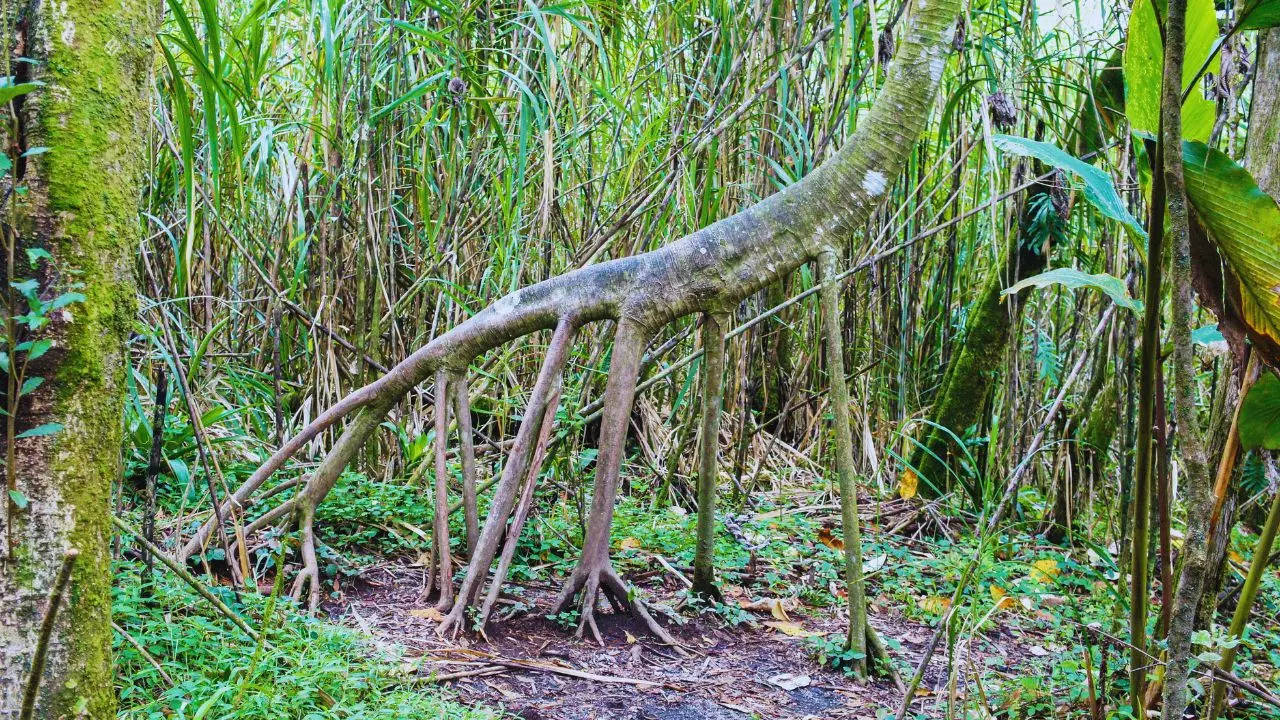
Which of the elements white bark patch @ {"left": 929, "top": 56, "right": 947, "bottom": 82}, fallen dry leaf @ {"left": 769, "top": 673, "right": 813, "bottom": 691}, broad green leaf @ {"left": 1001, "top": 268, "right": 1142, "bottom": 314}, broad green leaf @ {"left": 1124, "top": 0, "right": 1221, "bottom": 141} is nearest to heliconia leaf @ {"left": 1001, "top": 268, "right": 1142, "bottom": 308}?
broad green leaf @ {"left": 1001, "top": 268, "right": 1142, "bottom": 314}

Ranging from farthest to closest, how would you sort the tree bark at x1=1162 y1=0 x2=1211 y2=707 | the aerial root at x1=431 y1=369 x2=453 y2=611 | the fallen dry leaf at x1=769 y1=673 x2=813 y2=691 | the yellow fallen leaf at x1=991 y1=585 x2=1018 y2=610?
1. the yellow fallen leaf at x1=991 y1=585 x2=1018 y2=610
2. the aerial root at x1=431 y1=369 x2=453 y2=611
3. the fallen dry leaf at x1=769 y1=673 x2=813 y2=691
4. the tree bark at x1=1162 y1=0 x2=1211 y2=707

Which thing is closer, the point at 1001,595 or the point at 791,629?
the point at 791,629

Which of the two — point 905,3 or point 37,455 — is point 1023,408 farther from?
point 37,455

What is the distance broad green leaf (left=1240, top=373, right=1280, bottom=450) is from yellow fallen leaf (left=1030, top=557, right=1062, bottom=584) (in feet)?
4.72

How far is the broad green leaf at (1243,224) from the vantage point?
1695 millimetres

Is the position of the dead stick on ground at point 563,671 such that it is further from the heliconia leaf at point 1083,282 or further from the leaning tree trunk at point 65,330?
the heliconia leaf at point 1083,282

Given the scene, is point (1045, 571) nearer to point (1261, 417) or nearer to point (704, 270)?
point (1261, 417)

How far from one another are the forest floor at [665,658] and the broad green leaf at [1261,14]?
1417 millimetres

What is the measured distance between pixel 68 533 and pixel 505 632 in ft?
5.10

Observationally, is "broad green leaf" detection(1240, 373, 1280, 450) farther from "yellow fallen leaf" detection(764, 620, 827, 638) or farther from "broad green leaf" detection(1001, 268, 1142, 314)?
"yellow fallen leaf" detection(764, 620, 827, 638)

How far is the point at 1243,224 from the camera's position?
1.72 meters

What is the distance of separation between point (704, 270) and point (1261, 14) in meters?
1.59

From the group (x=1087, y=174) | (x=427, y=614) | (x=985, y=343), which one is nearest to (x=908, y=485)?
(x=985, y=343)

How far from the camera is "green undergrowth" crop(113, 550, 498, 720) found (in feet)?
6.24
